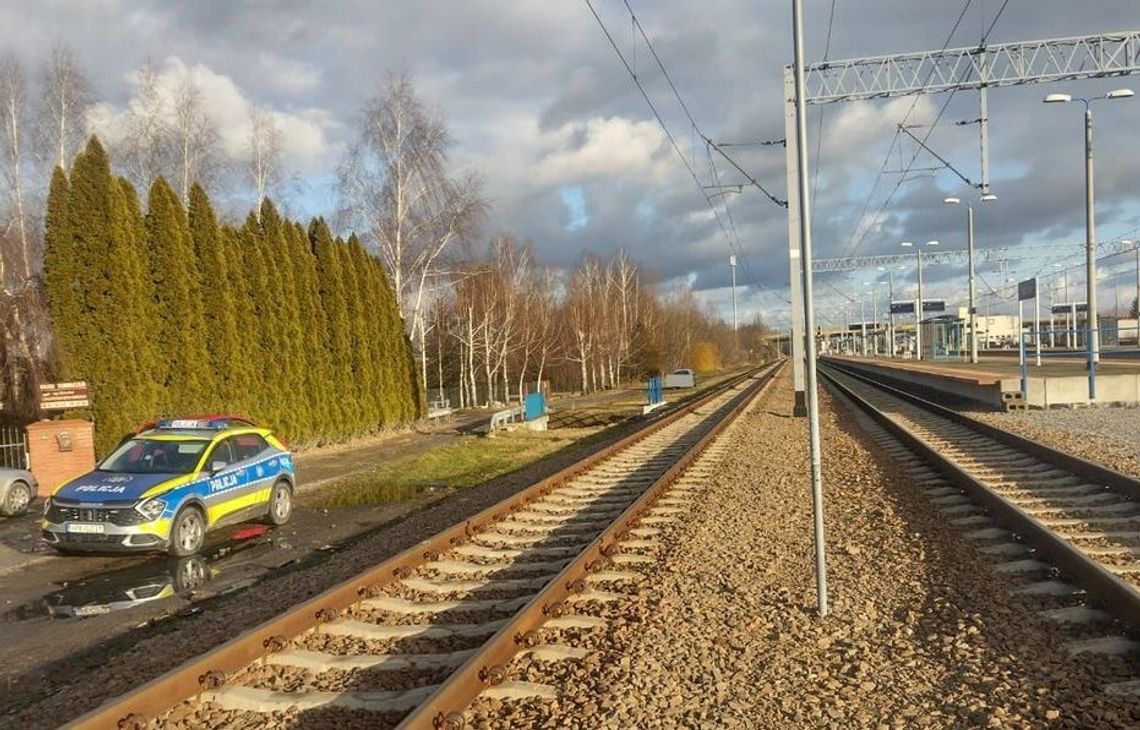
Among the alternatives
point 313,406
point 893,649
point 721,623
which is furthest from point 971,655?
point 313,406

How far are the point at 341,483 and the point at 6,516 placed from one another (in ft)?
18.8

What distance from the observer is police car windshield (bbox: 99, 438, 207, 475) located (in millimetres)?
10547

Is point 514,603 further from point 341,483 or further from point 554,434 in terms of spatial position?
point 554,434

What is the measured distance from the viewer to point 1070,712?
405 centimetres

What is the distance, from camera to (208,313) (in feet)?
69.8

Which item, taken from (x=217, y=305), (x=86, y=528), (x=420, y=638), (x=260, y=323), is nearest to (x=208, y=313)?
(x=217, y=305)

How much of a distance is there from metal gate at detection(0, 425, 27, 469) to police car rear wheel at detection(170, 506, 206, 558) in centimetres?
1060

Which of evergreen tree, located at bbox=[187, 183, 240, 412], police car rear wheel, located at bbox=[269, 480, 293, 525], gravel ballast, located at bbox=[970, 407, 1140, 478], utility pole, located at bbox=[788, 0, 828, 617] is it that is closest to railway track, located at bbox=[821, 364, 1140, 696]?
gravel ballast, located at bbox=[970, 407, 1140, 478]

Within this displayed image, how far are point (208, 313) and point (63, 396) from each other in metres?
5.25

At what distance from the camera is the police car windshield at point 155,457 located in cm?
1055

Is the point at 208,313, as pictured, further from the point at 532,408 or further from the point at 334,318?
the point at 532,408

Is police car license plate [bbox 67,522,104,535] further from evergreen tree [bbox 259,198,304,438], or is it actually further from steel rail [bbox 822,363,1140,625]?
evergreen tree [bbox 259,198,304,438]

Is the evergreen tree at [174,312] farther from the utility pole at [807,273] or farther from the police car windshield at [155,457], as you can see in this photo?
the utility pole at [807,273]

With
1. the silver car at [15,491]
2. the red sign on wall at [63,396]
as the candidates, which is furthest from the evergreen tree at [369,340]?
the silver car at [15,491]
